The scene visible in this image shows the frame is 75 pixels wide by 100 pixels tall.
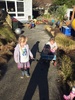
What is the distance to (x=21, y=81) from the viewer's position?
20.8 feet

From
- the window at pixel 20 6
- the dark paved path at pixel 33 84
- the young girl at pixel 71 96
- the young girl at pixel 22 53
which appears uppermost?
the window at pixel 20 6

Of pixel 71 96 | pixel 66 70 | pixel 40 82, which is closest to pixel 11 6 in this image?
pixel 66 70

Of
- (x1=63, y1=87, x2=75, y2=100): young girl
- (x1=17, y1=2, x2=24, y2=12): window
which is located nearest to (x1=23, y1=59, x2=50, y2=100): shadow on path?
(x1=63, y1=87, x2=75, y2=100): young girl

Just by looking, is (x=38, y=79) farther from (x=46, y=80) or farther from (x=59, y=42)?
(x=59, y=42)

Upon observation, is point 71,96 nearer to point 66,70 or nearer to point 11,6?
point 66,70

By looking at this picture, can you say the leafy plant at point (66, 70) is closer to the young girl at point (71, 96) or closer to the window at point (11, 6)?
the young girl at point (71, 96)

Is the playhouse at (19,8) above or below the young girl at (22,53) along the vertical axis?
above

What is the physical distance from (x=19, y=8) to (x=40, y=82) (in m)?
15.6

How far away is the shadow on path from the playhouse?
13588mm

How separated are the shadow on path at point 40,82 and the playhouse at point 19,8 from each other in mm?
13588

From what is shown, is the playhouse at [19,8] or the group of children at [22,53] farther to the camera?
the playhouse at [19,8]

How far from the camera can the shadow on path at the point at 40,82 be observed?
5.48m

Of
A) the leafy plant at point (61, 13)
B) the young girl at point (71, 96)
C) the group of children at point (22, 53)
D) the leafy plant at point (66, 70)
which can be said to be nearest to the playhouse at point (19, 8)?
the leafy plant at point (61, 13)

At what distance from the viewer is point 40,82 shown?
6328 millimetres
